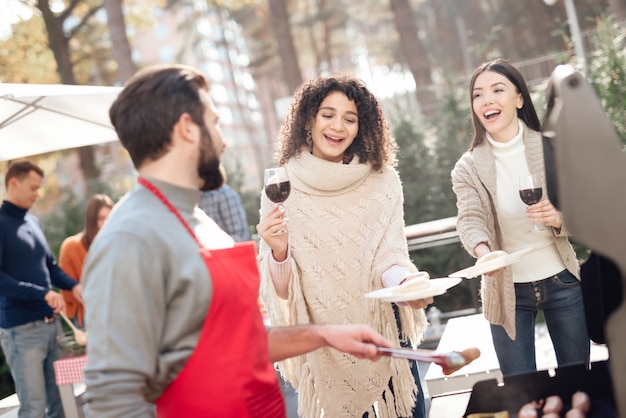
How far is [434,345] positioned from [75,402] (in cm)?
353

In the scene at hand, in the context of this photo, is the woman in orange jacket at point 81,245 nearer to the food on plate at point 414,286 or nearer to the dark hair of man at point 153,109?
the food on plate at point 414,286

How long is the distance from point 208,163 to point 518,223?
1.72 metres

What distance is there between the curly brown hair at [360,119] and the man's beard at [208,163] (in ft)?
4.40

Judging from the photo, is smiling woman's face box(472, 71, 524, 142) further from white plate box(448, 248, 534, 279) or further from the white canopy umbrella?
the white canopy umbrella

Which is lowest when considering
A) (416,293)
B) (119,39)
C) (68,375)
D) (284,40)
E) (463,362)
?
(68,375)

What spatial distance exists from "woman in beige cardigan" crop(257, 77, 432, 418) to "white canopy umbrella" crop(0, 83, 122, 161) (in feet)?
10.7

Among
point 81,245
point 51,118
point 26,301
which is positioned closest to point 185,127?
point 26,301

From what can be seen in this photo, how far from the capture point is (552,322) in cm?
305

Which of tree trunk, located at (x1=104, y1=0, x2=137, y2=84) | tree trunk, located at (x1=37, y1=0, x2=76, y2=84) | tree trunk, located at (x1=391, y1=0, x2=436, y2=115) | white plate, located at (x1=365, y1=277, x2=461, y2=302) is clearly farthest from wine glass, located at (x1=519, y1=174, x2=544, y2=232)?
tree trunk, located at (x1=37, y1=0, x2=76, y2=84)

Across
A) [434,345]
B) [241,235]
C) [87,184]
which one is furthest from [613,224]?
[87,184]

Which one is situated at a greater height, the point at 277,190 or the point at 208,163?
the point at 208,163

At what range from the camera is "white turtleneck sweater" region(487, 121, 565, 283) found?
9.86 feet

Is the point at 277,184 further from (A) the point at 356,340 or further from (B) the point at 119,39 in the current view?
(B) the point at 119,39

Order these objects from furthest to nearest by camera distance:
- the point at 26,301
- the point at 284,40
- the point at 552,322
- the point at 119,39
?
the point at 284,40, the point at 119,39, the point at 26,301, the point at 552,322
